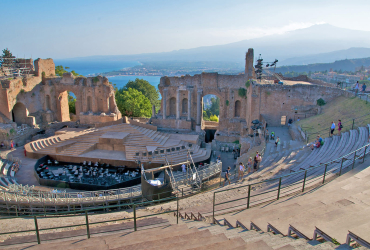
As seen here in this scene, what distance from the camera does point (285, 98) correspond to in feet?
77.6

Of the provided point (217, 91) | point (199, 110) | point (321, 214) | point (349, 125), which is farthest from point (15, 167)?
point (349, 125)

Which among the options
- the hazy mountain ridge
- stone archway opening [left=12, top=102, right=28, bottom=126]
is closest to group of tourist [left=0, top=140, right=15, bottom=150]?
stone archway opening [left=12, top=102, right=28, bottom=126]

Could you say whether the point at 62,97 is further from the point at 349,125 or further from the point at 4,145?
the point at 349,125

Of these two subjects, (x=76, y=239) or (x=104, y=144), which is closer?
(x=76, y=239)

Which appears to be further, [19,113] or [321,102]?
[19,113]

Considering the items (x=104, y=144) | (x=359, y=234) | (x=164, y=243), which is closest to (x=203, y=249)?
(x=164, y=243)

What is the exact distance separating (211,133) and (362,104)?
1646 centimetres

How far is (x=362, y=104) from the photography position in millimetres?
18984

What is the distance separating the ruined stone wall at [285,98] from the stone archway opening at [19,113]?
87.3 feet

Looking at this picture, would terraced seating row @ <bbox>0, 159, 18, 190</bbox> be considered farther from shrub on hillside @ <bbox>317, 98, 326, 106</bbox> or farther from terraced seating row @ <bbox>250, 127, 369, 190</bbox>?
shrub on hillside @ <bbox>317, 98, 326, 106</bbox>

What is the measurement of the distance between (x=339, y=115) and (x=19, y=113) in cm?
3397

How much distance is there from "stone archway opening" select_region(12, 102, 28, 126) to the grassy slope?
3054cm

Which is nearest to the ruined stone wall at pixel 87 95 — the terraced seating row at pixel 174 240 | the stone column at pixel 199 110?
the stone column at pixel 199 110

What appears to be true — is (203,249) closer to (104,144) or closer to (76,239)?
(76,239)
